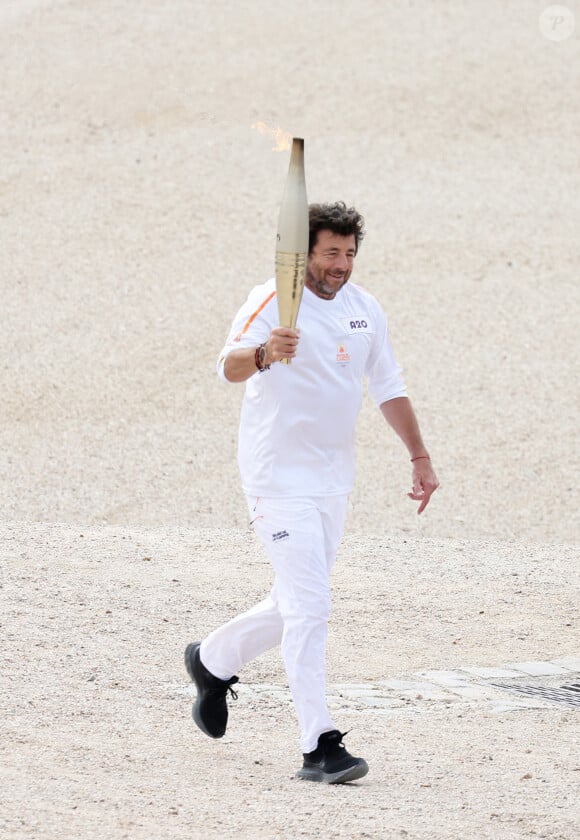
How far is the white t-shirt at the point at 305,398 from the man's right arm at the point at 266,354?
0.07 metres

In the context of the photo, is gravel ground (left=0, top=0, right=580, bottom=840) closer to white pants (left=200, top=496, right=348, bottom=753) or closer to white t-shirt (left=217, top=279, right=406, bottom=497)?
white pants (left=200, top=496, right=348, bottom=753)

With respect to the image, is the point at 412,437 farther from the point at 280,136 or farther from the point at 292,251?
the point at 280,136

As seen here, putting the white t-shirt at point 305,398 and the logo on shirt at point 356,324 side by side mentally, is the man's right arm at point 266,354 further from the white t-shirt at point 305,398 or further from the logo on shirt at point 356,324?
the logo on shirt at point 356,324

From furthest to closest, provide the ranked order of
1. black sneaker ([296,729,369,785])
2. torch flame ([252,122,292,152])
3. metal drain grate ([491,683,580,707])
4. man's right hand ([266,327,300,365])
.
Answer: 1. metal drain grate ([491,683,580,707])
2. torch flame ([252,122,292,152])
3. black sneaker ([296,729,369,785])
4. man's right hand ([266,327,300,365])

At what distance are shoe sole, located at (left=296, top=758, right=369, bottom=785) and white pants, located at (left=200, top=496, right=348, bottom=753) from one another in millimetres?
96

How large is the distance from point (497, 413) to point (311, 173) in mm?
7624

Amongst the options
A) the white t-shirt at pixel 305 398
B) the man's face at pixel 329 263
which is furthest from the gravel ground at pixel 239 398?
the white t-shirt at pixel 305 398

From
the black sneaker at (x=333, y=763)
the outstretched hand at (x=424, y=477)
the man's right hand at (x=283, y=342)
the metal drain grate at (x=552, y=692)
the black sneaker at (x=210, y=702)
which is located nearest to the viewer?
the man's right hand at (x=283, y=342)

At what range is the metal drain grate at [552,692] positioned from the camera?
7.14 metres

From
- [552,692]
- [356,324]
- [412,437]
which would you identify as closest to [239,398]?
[552,692]

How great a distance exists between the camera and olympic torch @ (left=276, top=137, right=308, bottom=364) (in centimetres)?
496

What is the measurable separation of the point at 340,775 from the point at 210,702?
83 cm

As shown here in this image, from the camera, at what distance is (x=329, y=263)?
5355 mm

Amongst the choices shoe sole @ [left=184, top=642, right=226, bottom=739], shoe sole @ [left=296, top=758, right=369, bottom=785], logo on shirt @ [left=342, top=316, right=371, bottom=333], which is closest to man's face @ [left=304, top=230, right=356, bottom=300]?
logo on shirt @ [left=342, top=316, right=371, bottom=333]
